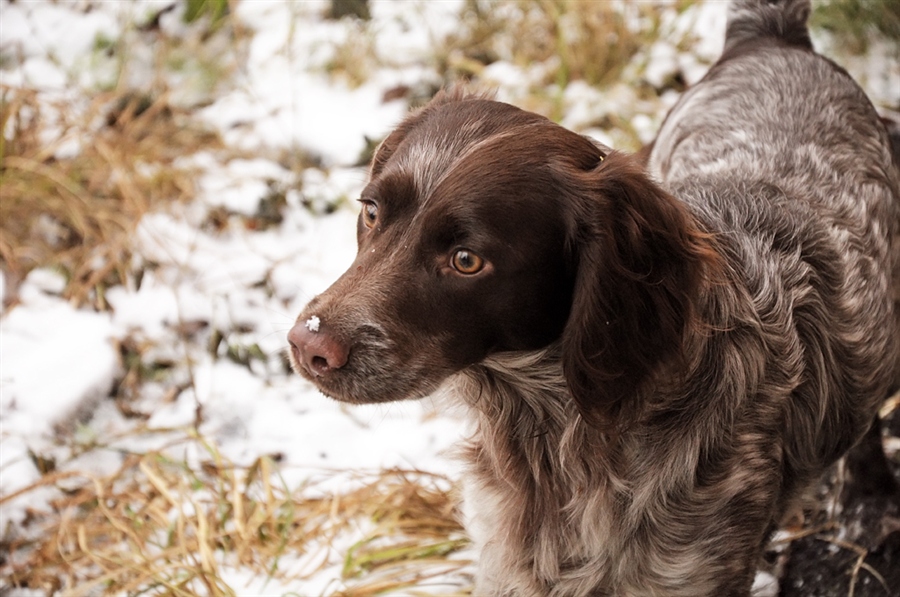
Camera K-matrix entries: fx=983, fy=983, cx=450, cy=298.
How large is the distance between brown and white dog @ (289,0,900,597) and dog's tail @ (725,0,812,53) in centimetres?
68

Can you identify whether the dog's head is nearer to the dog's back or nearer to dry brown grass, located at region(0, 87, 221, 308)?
the dog's back

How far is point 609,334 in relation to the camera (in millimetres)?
1953

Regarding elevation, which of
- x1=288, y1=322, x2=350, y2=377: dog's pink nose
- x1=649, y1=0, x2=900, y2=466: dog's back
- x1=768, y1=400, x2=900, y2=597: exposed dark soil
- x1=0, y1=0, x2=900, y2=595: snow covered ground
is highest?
x1=288, y1=322, x2=350, y2=377: dog's pink nose

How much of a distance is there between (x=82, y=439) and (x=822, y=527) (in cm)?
251

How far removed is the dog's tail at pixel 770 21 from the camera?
320 cm

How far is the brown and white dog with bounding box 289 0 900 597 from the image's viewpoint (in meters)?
1.95

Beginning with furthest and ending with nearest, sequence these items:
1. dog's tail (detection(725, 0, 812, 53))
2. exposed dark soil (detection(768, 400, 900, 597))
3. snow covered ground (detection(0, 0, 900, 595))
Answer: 1. snow covered ground (detection(0, 0, 900, 595))
2. dog's tail (detection(725, 0, 812, 53))
3. exposed dark soil (detection(768, 400, 900, 597))

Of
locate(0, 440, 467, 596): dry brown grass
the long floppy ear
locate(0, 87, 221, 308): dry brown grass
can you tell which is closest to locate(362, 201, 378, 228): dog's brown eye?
the long floppy ear

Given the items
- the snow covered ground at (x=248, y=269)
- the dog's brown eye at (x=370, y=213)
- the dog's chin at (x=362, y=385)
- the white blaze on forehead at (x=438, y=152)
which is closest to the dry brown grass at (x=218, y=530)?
the snow covered ground at (x=248, y=269)

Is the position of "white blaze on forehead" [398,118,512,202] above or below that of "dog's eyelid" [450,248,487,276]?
above

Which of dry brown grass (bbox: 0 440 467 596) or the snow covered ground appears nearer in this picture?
dry brown grass (bbox: 0 440 467 596)

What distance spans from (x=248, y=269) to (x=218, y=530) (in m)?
1.38

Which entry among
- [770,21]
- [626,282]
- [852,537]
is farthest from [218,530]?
[770,21]

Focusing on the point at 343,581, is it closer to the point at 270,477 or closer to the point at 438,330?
the point at 270,477
